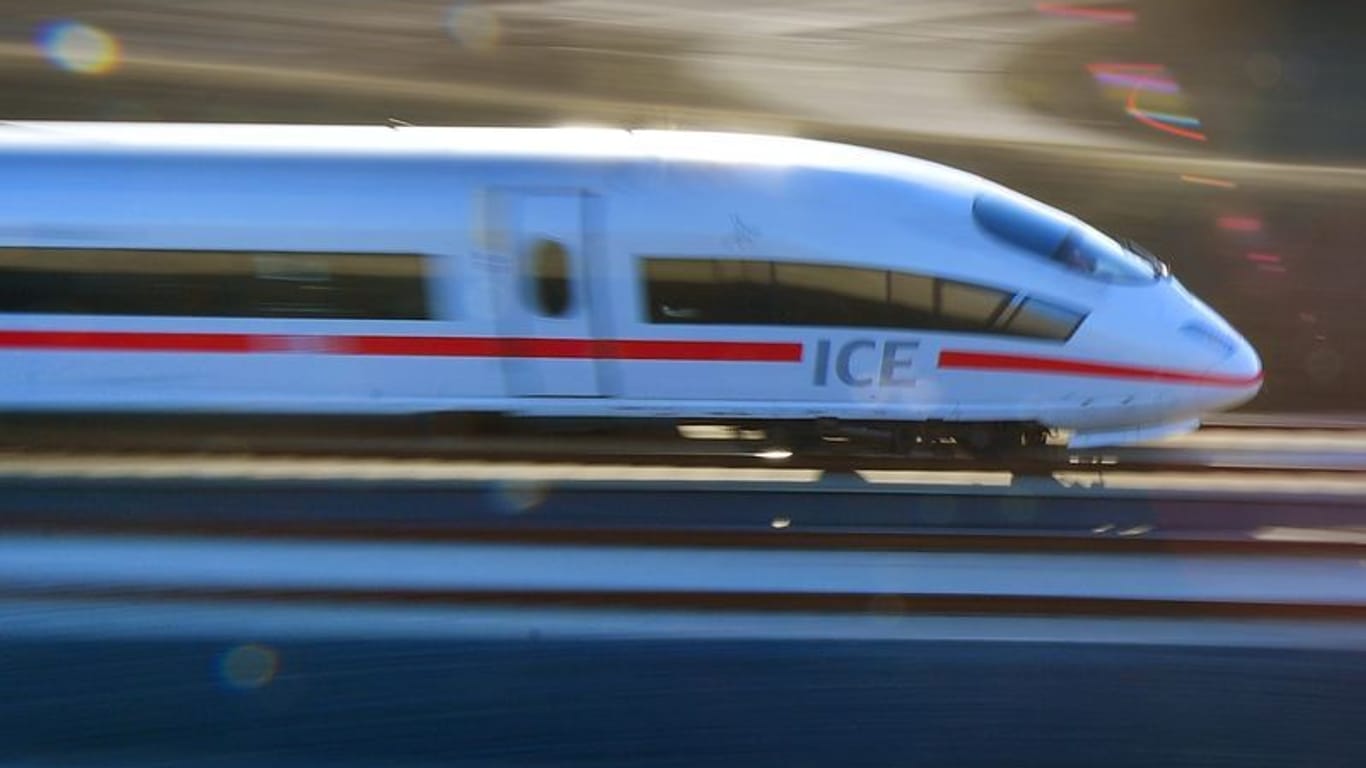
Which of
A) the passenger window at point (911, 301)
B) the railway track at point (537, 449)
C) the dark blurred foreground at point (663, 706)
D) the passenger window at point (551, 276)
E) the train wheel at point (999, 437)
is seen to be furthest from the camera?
the railway track at point (537, 449)

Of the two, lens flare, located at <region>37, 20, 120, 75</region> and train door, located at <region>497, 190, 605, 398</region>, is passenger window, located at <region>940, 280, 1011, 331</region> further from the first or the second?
lens flare, located at <region>37, 20, 120, 75</region>

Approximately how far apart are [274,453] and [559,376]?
69.9 inches

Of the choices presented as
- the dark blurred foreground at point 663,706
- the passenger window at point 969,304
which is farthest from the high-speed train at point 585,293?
the dark blurred foreground at point 663,706

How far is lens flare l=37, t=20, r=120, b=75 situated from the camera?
57.3ft

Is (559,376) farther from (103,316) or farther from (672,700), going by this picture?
(672,700)

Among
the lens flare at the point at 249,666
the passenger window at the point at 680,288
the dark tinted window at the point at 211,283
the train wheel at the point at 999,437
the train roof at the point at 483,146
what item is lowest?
the lens flare at the point at 249,666

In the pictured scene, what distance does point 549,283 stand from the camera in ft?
22.5

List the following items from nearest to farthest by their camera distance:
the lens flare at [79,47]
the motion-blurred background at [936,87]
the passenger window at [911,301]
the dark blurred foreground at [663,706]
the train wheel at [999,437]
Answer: the dark blurred foreground at [663,706] < the passenger window at [911,301] < the train wheel at [999,437] < the motion-blurred background at [936,87] < the lens flare at [79,47]

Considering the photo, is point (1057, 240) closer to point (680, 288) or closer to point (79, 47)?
point (680, 288)

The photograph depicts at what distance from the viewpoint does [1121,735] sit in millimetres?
4113

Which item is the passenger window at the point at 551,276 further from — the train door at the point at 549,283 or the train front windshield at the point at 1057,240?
the train front windshield at the point at 1057,240

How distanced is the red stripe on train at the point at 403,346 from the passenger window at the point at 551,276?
0.60 ft

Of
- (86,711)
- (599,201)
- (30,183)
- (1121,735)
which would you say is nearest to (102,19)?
(30,183)

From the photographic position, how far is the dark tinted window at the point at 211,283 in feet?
22.8
